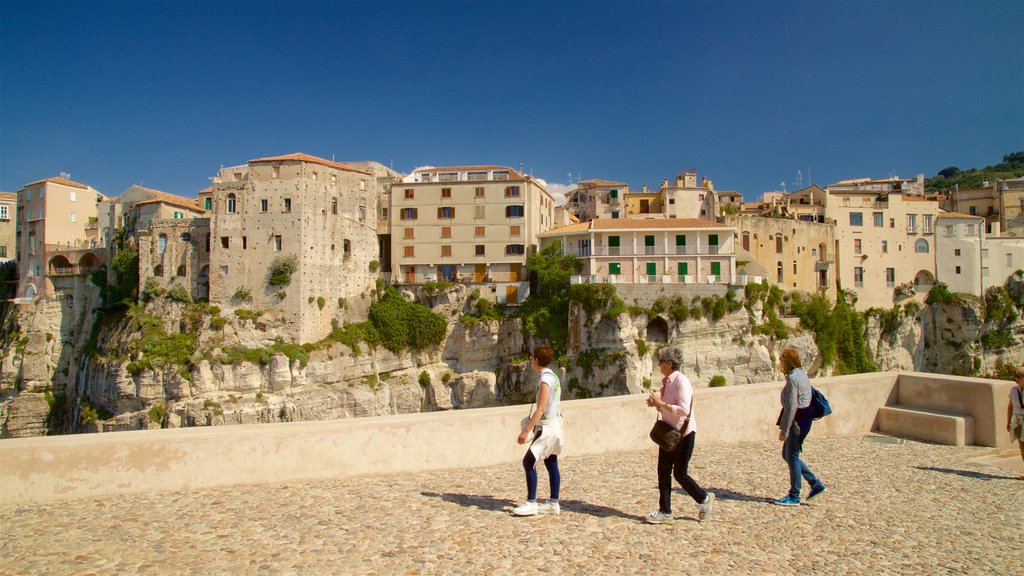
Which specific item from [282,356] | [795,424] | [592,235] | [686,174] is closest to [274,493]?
[795,424]

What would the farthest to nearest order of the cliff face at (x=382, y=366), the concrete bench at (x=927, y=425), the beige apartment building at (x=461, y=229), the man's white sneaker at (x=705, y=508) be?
1. the beige apartment building at (x=461, y=229)
2. the cliff face at (x=382, y=366)
3. the concrete bench at (x=927, y=425)
4. the man's white sneaker at (x=705, y=508)

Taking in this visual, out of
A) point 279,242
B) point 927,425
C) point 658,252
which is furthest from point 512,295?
point 927,425

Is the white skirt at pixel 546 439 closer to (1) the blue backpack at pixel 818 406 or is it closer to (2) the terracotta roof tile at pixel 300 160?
(1) the blue backpack at pixel 818 406

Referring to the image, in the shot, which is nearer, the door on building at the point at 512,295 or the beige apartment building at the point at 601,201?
the door on building at the point at 512,295

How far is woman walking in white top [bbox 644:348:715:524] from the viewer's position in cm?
581

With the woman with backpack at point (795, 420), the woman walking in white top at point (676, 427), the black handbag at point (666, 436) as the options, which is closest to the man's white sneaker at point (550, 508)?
the woman walking in white top at point (676, 427)

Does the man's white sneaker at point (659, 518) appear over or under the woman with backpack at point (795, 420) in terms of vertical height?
under

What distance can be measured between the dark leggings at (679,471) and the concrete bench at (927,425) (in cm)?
577

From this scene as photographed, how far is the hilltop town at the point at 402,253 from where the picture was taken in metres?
37.1

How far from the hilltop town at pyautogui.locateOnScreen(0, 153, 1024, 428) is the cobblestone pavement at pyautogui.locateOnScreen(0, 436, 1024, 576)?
27.1m

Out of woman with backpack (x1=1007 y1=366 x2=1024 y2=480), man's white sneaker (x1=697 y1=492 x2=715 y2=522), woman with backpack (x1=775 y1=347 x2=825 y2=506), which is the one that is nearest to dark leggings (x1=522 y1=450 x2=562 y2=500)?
man's white sneaker (x1=697 y1=492 x2=715 y2=522)

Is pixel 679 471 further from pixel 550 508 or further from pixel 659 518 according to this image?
pixel 550 508

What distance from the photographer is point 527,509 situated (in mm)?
6113

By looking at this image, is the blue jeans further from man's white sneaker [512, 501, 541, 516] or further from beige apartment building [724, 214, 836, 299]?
Answer: beige apartment building [724, 214, 836, 299]
